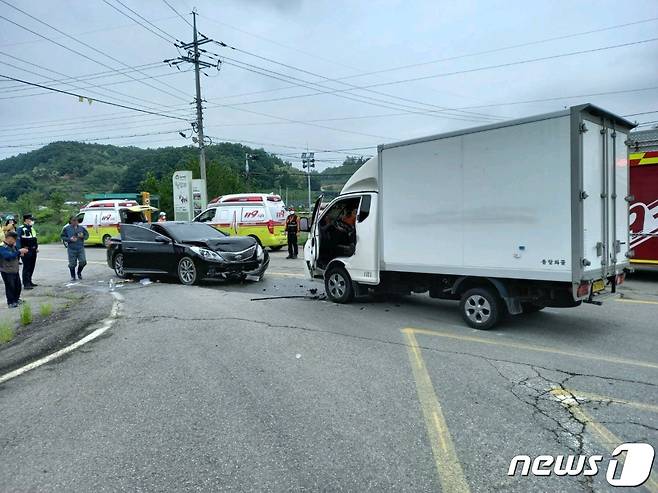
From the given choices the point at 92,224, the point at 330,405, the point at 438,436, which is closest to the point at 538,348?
the point at 438,436

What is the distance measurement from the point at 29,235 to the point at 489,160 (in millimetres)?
12052

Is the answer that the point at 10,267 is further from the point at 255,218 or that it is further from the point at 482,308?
the point at 255,218

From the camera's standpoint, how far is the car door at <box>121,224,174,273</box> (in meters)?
12.6

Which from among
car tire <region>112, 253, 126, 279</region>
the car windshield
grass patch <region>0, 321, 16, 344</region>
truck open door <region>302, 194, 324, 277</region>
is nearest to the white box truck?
truck open door <region>302, 194, 324, 277</region>

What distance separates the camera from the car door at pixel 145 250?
12.6m

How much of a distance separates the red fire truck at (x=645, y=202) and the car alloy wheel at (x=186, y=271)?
34.4ft

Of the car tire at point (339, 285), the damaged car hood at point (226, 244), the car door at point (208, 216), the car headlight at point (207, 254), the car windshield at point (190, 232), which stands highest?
the car door at point (208, 216)

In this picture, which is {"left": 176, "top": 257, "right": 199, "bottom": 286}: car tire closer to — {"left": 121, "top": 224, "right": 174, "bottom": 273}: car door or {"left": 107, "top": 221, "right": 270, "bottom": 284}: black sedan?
{"left": 107, "top": 221, "right": 270, "bottom": 284}: black sedan

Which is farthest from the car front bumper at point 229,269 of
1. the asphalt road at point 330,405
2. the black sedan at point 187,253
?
the asphalt road at point 330,405

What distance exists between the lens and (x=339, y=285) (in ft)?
31.5

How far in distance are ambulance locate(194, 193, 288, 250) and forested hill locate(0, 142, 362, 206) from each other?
117 ft

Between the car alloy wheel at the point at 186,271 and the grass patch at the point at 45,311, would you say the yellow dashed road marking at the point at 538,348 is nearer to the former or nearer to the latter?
the car alloy wheel at the point at 186,271

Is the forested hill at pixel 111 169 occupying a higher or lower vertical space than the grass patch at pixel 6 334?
higher

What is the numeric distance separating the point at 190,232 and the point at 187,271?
3.68ft
